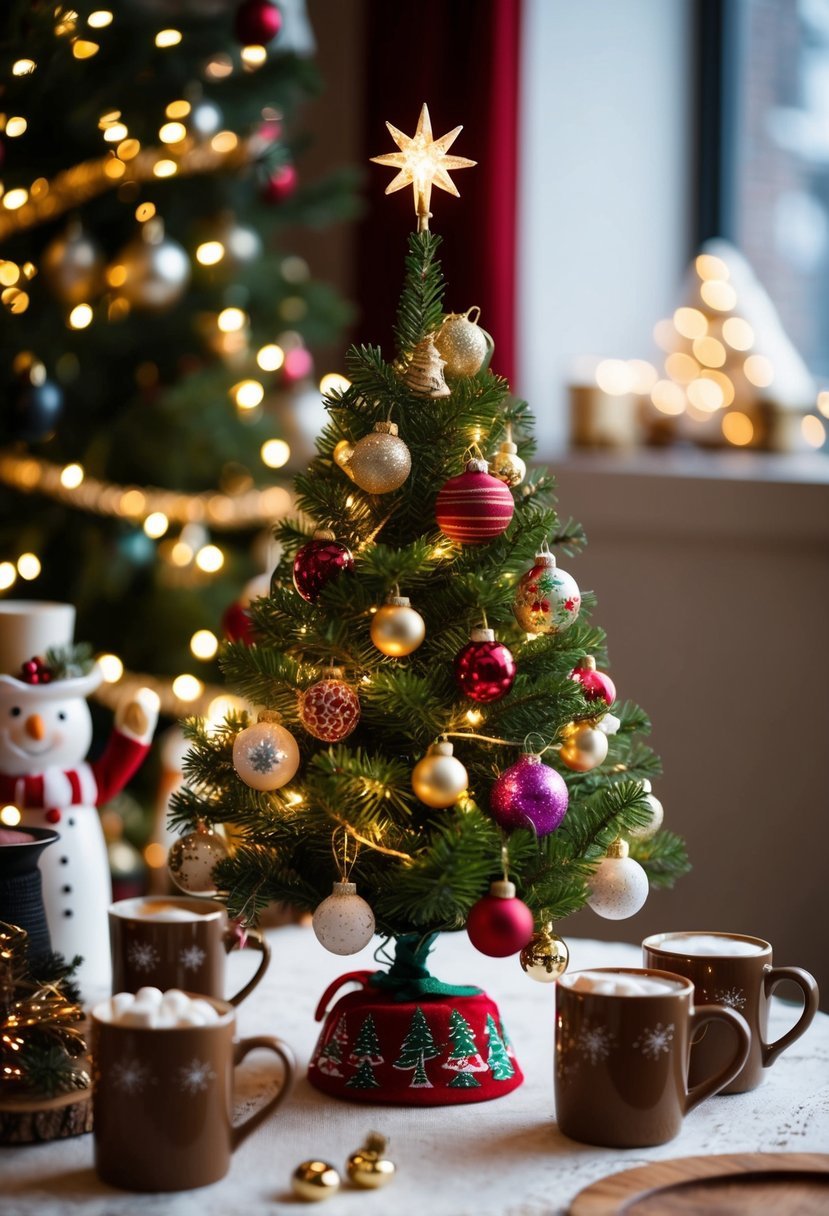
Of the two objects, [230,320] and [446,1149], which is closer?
[446,1149]

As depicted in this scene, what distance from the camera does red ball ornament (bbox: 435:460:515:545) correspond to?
2.84 feet

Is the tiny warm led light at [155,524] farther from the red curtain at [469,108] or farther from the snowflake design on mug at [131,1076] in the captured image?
the snowflake design on mug at [131,1076]

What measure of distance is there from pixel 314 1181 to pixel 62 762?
475mm

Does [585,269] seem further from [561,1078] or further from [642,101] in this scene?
[561,1078]

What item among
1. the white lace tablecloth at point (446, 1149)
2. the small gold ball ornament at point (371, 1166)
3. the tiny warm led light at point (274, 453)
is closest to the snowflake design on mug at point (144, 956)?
the white lace tablecloth at point (446, 1149)

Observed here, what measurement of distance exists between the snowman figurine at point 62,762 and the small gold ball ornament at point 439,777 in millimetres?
363

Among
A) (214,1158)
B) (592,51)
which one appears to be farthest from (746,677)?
(214,1158)

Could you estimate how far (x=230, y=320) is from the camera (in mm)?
2148

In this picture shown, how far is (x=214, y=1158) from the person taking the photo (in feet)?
2.44

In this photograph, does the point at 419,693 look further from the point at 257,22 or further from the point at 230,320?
the point at 230,320

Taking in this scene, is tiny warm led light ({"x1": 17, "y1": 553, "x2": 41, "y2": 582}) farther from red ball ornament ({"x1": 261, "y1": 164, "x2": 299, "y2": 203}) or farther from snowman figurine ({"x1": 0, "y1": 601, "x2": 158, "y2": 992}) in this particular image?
snowman figurine ({"x1": 0, "y1": 601, "x2": 158, "y2": 992})

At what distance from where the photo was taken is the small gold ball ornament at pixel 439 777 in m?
0.84

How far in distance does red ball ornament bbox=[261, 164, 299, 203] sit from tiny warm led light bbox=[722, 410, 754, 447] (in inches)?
30.2

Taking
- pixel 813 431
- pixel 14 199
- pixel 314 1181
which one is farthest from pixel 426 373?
pixel 813 431
